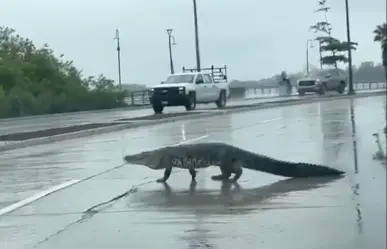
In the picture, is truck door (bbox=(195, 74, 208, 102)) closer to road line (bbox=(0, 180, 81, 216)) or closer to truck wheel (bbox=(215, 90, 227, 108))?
truck wheel (bbox=(215, 90, 227, 108))

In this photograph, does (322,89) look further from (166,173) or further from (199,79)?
(166,173)

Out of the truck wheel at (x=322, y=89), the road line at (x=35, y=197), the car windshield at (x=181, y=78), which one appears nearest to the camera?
the road line at (x=35, y=197)

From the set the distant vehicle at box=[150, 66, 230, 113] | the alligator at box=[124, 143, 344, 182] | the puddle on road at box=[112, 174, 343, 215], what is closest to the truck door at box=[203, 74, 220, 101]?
the distant vehicle at box=[150, 66, 230, 113]

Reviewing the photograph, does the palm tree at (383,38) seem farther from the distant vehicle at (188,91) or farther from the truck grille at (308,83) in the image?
the truck grille at (308,83)

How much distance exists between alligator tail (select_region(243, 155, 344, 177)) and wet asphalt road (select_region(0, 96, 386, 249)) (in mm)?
171

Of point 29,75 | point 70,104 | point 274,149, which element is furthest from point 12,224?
point 29,75

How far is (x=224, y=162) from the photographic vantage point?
1255 cm

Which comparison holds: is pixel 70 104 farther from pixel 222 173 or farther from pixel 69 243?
pixel 69 243

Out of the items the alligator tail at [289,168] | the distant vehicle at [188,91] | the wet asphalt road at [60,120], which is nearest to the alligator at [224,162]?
the alligator tail at [289,168]

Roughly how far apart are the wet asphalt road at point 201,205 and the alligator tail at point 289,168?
17 cm

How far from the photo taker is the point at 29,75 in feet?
190

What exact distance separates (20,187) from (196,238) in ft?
18.4

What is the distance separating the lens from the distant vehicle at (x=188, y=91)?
40.5m

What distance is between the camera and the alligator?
12.3 metres
